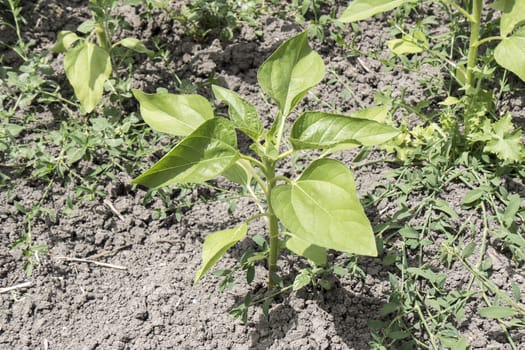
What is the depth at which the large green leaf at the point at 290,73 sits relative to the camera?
195 centimetres

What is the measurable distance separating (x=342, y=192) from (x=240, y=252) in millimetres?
804

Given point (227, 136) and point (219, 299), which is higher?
point (227, 136)

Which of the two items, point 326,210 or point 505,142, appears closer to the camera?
point 326,210

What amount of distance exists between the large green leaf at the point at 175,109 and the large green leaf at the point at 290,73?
0.67ft

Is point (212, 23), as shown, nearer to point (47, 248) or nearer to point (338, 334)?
point (47, 248)

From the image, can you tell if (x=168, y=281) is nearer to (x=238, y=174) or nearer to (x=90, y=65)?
(x=238, y=174)

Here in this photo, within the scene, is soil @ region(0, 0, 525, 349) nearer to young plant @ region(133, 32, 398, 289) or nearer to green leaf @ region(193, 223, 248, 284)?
young plant @ region(133, 32, 398, 289)

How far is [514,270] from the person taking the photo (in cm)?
224

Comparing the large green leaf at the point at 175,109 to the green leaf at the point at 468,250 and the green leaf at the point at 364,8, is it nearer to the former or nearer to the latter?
the green leaf at the point at 364,8

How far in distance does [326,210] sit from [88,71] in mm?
1395

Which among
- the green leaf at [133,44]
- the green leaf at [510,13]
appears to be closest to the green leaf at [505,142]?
the green leaf at [510,13]

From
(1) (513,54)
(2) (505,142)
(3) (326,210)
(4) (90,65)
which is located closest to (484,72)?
(1) (513,54)

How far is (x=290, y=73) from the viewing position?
198 centimetres

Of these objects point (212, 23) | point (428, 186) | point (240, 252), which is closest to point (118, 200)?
point (240, 252)
